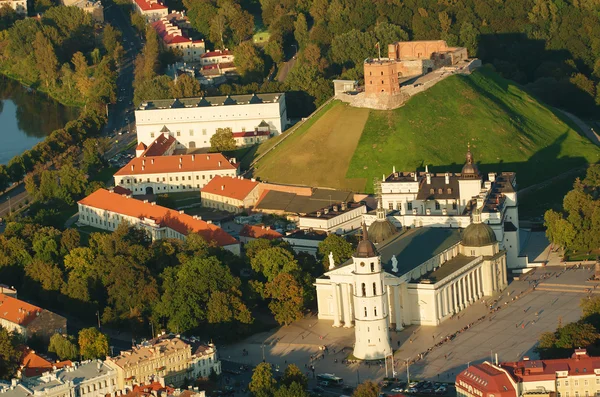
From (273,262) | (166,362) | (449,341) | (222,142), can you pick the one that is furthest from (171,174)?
(166,362)

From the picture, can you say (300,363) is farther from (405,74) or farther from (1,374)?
(405,74)

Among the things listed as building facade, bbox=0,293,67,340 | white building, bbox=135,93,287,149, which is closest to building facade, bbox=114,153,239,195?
white building, bbox=135,93,287,149

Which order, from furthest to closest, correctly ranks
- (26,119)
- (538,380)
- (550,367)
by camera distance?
(26,119)
(550,367)
(538,380)

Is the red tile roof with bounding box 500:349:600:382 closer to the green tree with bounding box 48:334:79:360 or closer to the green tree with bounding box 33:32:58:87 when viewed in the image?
the green tree with bounding box 48:334:79:360

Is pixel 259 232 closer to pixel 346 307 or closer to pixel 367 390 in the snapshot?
pixel 346 307

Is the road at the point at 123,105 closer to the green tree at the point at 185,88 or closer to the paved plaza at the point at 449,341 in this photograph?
the green tree at the point at 185,88

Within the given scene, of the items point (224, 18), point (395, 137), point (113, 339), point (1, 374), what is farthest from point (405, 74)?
point (1, 374)
